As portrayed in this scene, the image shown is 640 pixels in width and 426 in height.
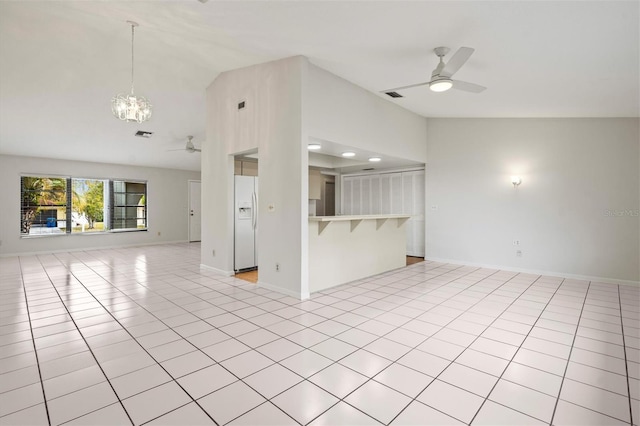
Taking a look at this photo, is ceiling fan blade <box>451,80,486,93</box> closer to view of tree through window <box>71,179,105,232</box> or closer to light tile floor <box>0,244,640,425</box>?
light tile floor <box>0,244,640,425</box>

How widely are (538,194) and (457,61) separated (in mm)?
3786

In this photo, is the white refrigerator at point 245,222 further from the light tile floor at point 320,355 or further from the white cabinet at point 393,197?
the white cabinet at point 393,197

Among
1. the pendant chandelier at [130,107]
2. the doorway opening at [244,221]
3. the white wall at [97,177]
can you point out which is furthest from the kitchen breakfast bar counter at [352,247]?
the white wall at [97,177]

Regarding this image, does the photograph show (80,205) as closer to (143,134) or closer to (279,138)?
(143,134)

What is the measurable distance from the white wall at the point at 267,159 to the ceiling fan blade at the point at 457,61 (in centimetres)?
176

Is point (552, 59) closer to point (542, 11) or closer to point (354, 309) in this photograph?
point (542, 11)

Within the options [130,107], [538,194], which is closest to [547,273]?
[538,194]

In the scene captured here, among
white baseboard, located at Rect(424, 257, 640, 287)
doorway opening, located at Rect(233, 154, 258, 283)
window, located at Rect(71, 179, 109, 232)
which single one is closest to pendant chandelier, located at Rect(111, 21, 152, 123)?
doorway opening, located at Rect(233, 154, 258, 283)

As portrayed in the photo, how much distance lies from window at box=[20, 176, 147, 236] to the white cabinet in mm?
6371

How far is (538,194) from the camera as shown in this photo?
561 centimetres

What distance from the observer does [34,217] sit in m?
8.01

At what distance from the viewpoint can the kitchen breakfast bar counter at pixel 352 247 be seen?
4.41 metres

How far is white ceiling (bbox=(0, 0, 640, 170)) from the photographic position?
2.73 metres

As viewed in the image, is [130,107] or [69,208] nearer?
[130,107]
